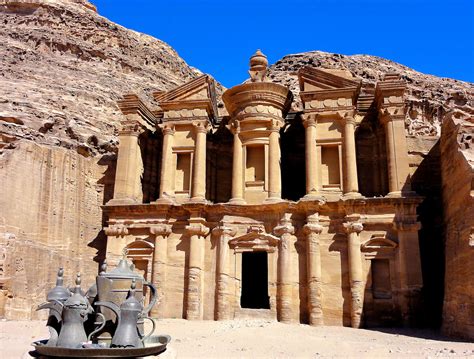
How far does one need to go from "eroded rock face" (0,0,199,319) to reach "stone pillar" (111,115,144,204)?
67.3 inches

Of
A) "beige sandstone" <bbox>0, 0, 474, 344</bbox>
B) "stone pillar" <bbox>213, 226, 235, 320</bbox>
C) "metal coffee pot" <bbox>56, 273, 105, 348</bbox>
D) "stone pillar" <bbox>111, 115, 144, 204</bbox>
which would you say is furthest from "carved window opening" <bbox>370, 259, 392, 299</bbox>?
"metal coffee pot" <bbox>56, 273, 105, 348</bbox>

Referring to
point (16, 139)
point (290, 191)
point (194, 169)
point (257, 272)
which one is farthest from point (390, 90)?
point (16, 139)

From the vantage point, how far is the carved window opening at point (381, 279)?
17.9 m

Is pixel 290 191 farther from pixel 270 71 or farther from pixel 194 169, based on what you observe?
pixel 270 71

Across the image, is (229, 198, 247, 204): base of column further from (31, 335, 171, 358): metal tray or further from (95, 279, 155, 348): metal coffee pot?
(31, 335, 171, 358): metal tray

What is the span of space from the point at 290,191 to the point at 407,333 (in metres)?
9.88

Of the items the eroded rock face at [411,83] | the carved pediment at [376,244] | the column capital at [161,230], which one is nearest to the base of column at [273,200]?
the carved pediment at [376,244]

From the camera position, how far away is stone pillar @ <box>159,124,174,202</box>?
20.8m

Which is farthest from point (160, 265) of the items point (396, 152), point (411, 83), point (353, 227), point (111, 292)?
point (411, 83)

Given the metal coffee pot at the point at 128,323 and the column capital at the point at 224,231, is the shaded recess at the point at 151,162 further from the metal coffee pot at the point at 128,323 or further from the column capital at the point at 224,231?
the metal coffee pot at the point at 128,323

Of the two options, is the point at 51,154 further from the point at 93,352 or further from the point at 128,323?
the point at 93,352

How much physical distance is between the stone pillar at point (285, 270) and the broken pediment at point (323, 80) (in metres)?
6.13

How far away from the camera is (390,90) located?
20375mm

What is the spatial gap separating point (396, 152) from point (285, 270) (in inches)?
267
